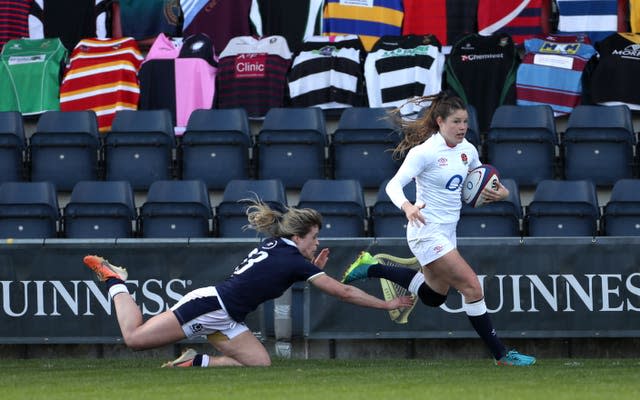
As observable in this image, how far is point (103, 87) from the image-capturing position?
13.9 m

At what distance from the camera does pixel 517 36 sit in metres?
14.0

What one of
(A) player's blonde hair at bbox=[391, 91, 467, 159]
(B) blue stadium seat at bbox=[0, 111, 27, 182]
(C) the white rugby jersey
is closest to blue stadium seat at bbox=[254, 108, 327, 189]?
(B) blue stadium seat at bbox=[0, 111, 27, 182]

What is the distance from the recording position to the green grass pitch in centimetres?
660

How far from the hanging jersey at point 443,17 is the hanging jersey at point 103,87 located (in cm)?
321

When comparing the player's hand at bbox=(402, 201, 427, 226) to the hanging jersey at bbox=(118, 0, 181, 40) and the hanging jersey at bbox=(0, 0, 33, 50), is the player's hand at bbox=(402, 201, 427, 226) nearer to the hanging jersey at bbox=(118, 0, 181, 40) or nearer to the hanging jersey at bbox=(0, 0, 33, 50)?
the hanging jersey at bbox=(118, 0, 181, 40)

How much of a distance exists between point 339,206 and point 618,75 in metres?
3.62

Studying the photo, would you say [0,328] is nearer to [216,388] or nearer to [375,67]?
[216,388]

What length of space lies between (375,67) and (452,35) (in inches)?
47.0

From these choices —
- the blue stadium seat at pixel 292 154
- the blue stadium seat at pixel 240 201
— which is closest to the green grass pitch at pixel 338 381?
the blue stadium seat at pixel 240 201

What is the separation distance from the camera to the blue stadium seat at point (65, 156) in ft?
42.3

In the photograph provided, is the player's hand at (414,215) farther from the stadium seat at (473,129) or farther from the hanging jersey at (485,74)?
the hanging jersey at (485,74)

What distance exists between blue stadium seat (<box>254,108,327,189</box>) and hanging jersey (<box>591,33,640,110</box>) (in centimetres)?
302

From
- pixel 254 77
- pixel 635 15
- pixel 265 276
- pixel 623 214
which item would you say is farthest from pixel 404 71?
pixel 265 276

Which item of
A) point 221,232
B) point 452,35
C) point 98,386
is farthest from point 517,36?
point 98,386
